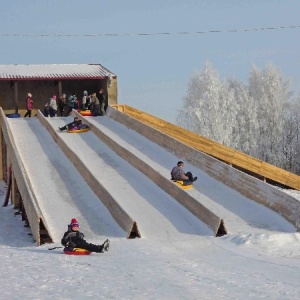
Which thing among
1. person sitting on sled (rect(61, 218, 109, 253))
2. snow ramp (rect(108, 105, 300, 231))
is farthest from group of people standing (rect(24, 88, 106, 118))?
person sitting on sled (rect(61, 218, 109, 253))

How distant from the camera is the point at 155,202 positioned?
1762 centimetres

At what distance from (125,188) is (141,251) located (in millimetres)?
6017

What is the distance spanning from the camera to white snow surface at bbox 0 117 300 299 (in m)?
9.98

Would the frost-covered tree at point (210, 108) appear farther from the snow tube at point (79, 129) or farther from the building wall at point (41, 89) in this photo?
the snow tube at point (79, 129)

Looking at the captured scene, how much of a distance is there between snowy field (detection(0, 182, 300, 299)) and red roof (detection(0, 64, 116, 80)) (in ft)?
63.0

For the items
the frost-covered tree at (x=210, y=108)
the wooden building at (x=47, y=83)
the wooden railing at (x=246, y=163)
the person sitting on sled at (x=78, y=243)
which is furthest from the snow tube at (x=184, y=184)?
the frost-covered tree at (x=210, y=108)

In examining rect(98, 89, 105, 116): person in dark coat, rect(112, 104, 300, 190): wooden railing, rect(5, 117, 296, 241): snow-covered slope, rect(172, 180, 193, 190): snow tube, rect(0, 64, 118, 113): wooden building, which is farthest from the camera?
rect(0, 64, 118, 113): wooden building

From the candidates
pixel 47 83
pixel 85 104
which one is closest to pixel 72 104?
pixel 85 104

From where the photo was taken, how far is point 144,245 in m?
13.8

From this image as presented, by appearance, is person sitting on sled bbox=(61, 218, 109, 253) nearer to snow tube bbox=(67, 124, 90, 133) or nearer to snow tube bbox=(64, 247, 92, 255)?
snow tube bbox=(64, 247, 92, 255)

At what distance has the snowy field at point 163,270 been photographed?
967 cm

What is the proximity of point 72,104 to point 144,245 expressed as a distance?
19427 mm

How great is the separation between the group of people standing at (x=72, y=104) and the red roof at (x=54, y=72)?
124cm

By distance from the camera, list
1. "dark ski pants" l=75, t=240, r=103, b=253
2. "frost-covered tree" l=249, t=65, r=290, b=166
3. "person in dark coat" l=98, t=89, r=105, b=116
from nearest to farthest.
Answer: "dark ski pants" l=75, t=240, r=103, b=253 < "person in dark coat" l=98, t=89, r=105, b=116 < "frost-covered tree" l=249, t=65, r=290, b=166
